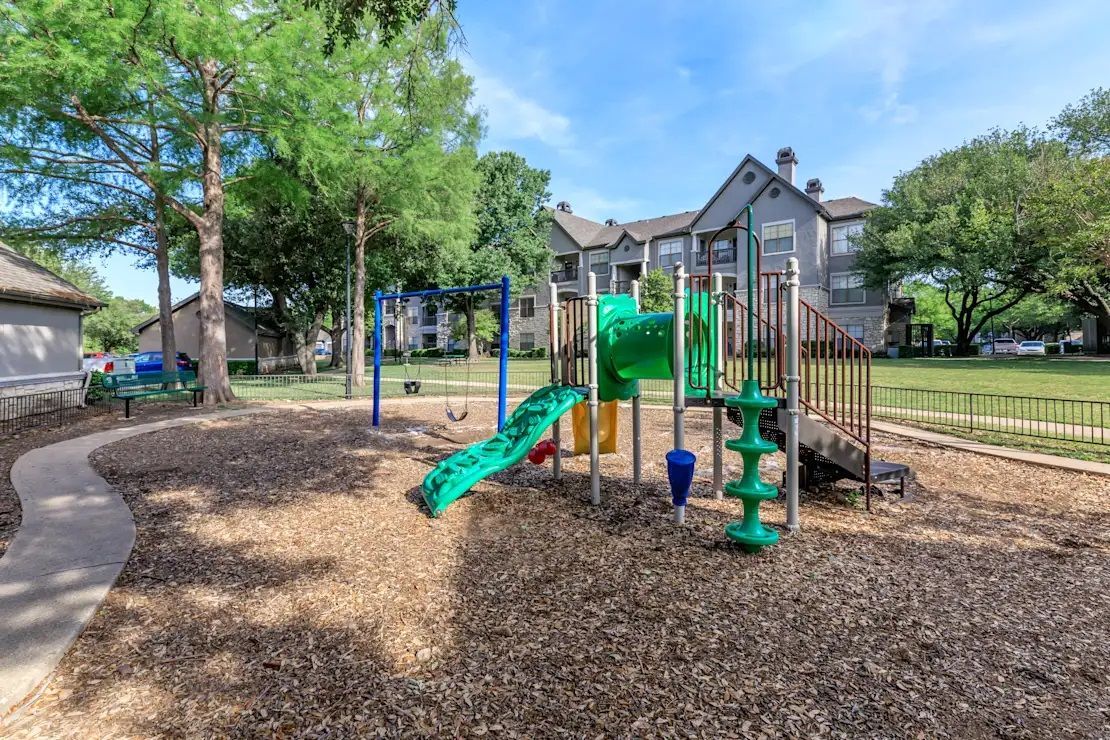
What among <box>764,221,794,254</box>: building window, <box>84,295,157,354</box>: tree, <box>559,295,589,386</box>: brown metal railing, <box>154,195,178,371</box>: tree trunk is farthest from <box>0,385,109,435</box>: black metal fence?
<box>84,295,157,354</box>: tree

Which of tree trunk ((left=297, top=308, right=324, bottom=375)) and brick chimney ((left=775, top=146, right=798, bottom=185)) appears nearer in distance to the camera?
tree trunk ((left=297, top=308, right=324, bottom=375))

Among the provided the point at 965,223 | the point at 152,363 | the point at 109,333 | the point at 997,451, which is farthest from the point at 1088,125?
the point at 109,333

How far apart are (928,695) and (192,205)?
23.4m

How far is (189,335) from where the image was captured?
41000 millimetres

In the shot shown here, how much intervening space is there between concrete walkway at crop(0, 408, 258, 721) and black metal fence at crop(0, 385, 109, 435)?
5837 mm

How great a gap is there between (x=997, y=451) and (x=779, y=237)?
1222 inches

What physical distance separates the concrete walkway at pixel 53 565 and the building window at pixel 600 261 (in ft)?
130

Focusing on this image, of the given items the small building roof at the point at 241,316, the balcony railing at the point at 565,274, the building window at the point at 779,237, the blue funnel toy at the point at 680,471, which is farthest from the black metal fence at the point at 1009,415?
the small building roof at the point at 241,316

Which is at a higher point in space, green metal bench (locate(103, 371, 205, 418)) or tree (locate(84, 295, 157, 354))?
tree (locate(84, 295, 157, 354))

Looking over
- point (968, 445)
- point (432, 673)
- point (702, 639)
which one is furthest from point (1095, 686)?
point (968, 445)

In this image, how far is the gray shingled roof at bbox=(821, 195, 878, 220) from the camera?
37.7 m

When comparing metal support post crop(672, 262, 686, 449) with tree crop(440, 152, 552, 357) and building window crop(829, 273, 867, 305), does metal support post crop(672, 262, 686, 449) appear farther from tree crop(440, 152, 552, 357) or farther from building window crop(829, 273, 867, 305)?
building window crop(829, 273, 867, 305)

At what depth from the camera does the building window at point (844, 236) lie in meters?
37.3

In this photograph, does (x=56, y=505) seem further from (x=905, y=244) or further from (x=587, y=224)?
(x=587, y=224)
